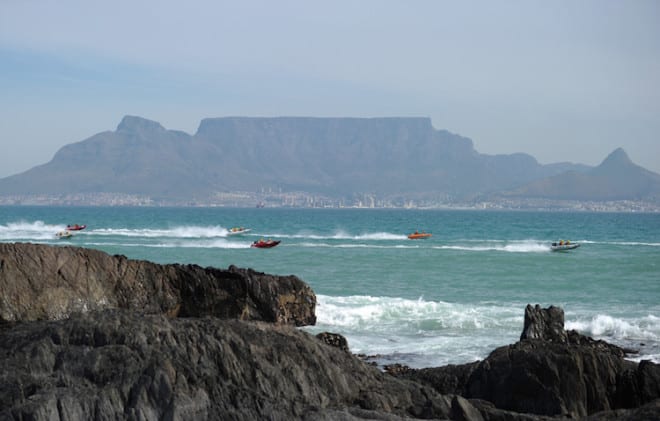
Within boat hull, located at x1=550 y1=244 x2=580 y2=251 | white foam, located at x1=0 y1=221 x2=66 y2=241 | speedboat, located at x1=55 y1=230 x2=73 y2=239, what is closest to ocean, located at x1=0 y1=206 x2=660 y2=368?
boat hull, located at x1=550 y1=244 x2=580 y2=251

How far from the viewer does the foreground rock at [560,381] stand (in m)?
11.3

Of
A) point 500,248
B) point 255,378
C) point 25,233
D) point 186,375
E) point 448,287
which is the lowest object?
point 448,287

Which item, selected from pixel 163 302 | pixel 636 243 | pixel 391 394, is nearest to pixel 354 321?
pixel 163 302

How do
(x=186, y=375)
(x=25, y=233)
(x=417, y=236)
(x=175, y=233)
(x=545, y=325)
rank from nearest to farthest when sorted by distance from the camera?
1. (x=186, y=375)
2. (x=545, y=325)
3. (x=417, y=236)
4. (x=25, y=233)
5. (x=175, y=233)

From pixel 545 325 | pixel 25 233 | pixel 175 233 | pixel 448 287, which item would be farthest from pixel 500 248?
pixel 545 325

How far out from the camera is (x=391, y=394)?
32.5ft

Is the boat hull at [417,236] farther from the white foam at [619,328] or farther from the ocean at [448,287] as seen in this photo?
the white foam at [619,328]

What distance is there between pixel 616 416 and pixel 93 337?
521 centimetres

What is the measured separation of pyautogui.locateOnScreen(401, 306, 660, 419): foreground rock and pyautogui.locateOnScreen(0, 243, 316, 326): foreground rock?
6.89 m

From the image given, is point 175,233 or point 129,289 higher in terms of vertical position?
point 129,289

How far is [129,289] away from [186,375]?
33.8ft

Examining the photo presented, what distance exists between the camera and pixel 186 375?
28.1ft

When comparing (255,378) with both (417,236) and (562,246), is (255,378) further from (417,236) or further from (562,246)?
(417,236)

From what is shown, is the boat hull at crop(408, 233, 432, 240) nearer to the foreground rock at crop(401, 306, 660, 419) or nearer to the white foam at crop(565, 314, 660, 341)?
the white foam at crop(565, 314, 660, 341)
